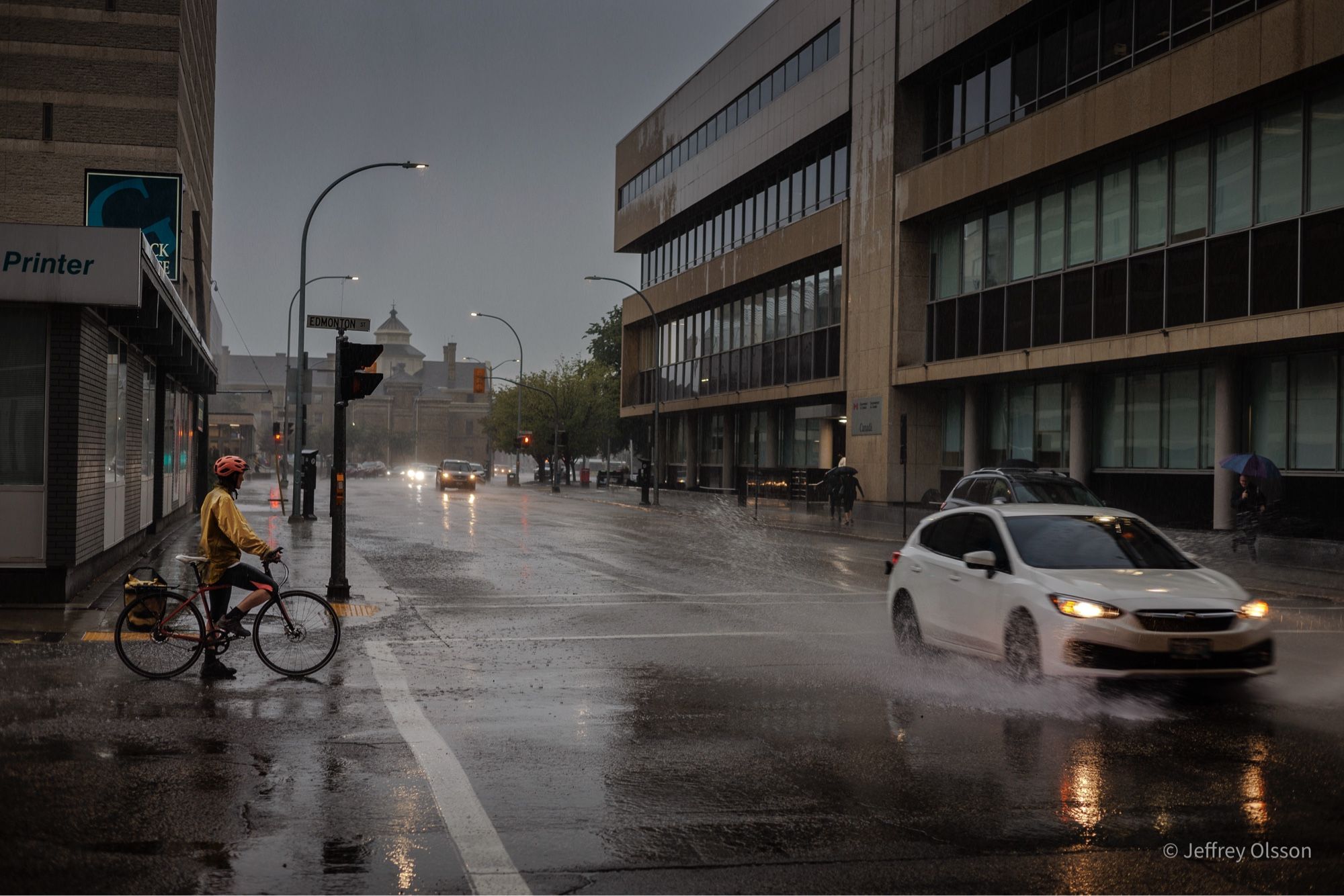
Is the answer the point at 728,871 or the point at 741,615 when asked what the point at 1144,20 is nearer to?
the point at 741,615

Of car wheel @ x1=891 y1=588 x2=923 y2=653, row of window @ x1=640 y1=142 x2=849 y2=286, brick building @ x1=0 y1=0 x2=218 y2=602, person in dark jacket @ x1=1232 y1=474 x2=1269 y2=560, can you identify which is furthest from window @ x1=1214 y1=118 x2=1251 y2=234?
brick building @ x1=0 y1=0 x2=218 y2=602

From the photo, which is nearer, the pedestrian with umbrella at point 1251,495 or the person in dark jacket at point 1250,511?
the pedestrian with umbrella at point 1251,495

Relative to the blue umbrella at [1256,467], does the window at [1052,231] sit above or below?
above

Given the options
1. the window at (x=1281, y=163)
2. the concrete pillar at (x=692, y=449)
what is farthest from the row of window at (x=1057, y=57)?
the concrete pillar at (x=692, y=449)

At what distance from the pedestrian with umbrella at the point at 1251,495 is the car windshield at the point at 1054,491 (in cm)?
248

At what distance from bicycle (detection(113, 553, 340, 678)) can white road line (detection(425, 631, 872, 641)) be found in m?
2.25

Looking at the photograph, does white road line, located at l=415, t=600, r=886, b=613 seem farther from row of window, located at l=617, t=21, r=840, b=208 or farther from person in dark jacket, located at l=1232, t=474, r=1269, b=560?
row of window, located at l=617, t=21, r=840, b=208

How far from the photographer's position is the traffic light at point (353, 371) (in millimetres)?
14477

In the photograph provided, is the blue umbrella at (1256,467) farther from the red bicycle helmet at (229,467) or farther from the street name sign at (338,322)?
the red bicycle helmet at (229,467)

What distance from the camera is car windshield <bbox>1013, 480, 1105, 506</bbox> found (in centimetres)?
1989

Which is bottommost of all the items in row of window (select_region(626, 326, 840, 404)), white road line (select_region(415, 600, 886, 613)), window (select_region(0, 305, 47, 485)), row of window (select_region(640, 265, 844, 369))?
white road line (select_region(415, 600, 886, 613))

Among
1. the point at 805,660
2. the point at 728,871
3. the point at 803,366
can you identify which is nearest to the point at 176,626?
the point at 805,660

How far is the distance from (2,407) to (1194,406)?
69.3 feet

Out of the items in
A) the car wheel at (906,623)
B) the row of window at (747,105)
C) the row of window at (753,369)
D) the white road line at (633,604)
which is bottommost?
the white road line at (633,604)
